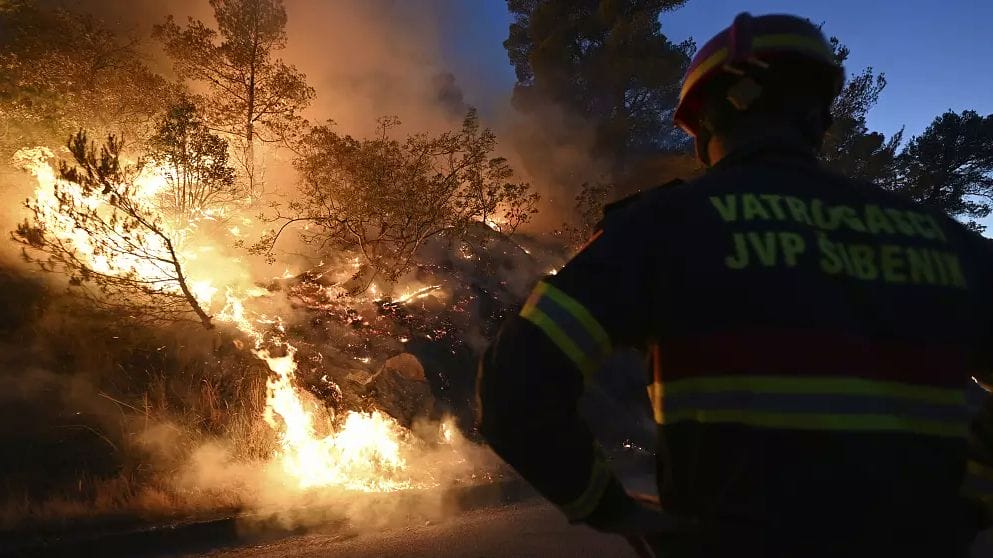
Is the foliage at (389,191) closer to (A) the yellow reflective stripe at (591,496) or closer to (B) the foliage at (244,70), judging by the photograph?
(B) the foliage at (244,70)

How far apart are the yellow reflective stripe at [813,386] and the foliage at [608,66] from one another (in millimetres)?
20406

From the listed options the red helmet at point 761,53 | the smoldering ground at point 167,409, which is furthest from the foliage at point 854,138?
the red helmet at point 761,53

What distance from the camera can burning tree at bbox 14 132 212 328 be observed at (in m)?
7.15

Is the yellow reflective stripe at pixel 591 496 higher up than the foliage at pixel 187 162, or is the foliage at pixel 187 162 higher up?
the foliage at pixel 187 162

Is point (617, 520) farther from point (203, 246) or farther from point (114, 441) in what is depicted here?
point (203, 246)

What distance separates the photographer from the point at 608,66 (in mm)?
21109

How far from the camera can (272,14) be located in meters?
10.7

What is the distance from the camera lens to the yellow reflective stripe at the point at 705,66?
129cm

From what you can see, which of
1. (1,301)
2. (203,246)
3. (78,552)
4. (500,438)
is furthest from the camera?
(203,246)

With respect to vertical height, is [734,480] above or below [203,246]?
below

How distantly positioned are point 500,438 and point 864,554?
63 cm

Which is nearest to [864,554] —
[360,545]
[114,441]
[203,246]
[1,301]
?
[360,545]

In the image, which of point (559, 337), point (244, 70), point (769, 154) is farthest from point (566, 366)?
point (244, 70)

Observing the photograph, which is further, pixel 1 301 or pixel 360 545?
pixel 1 301
